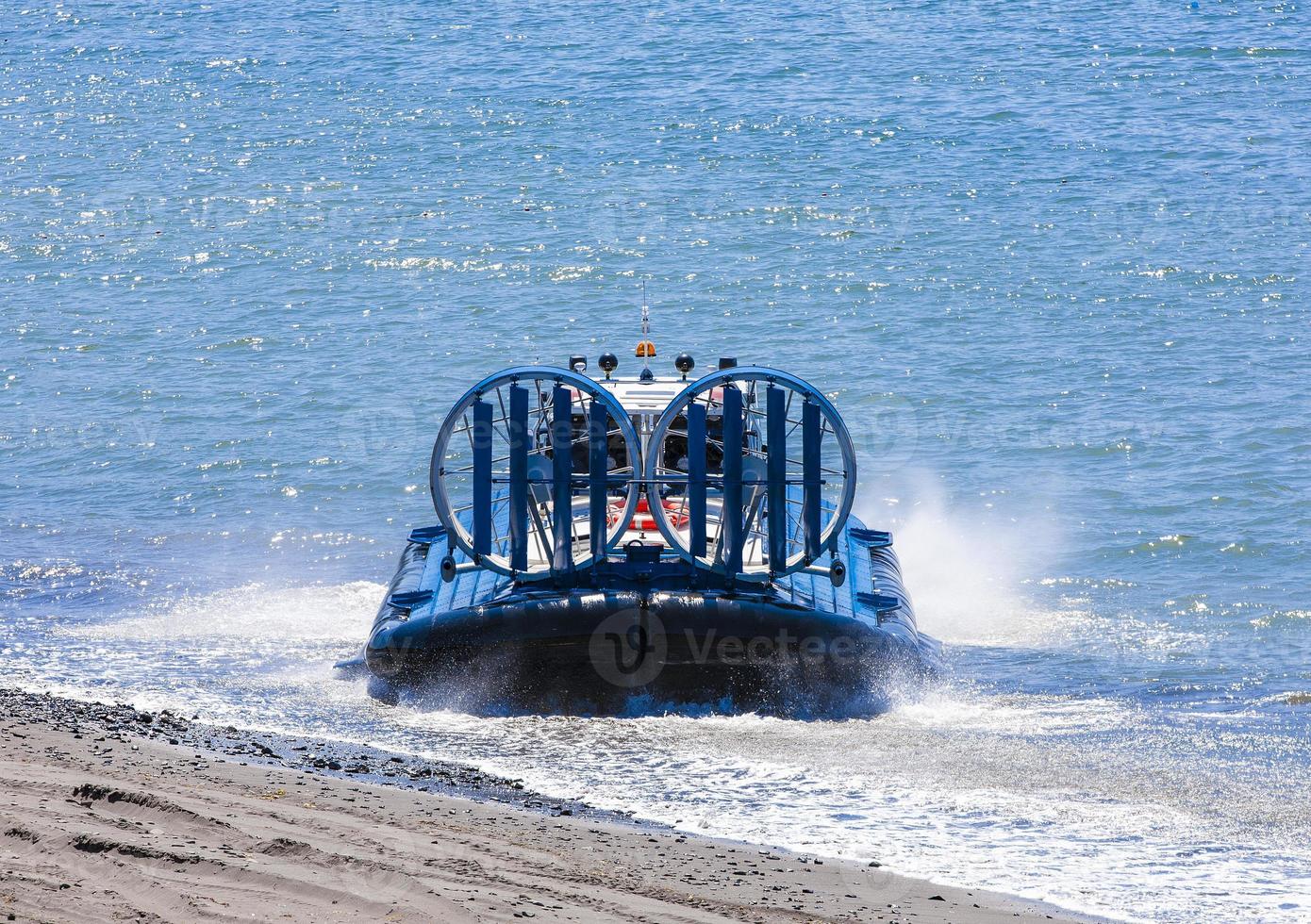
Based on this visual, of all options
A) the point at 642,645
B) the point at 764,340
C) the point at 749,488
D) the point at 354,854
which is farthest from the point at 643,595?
the point at 764,340

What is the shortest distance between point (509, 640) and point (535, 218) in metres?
17.5

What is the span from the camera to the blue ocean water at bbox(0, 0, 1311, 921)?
10.1 m

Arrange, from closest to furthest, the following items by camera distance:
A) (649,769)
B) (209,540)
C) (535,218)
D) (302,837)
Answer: (302,837), (649,769), (209,540), (535,218)

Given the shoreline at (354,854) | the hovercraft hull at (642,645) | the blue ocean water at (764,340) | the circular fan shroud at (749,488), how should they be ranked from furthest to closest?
the circular fan shroud at (749,488) < the hovercraft hull at (642,645) < the blue ocean water at (764,340) < the shoreline at (354,854)

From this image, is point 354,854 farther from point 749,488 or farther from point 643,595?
point 749,488

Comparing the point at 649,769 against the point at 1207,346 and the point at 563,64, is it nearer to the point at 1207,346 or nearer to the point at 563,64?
the point at 1207,346

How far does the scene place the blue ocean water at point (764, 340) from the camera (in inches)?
398

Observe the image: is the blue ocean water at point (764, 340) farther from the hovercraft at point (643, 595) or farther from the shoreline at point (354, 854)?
the shoreline at point (354, 854)

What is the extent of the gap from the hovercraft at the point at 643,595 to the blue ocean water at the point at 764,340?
0.33 metres

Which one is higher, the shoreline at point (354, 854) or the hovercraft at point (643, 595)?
the hovercraft at point (643, 595)

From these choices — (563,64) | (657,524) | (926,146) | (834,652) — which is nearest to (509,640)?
(657,524)

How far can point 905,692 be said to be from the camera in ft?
36.7

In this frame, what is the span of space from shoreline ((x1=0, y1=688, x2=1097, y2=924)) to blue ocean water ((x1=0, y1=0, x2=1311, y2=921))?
0.55m

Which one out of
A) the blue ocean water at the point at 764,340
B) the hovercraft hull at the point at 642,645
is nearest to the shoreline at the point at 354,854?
the blue ocean water at the point at 764,340
